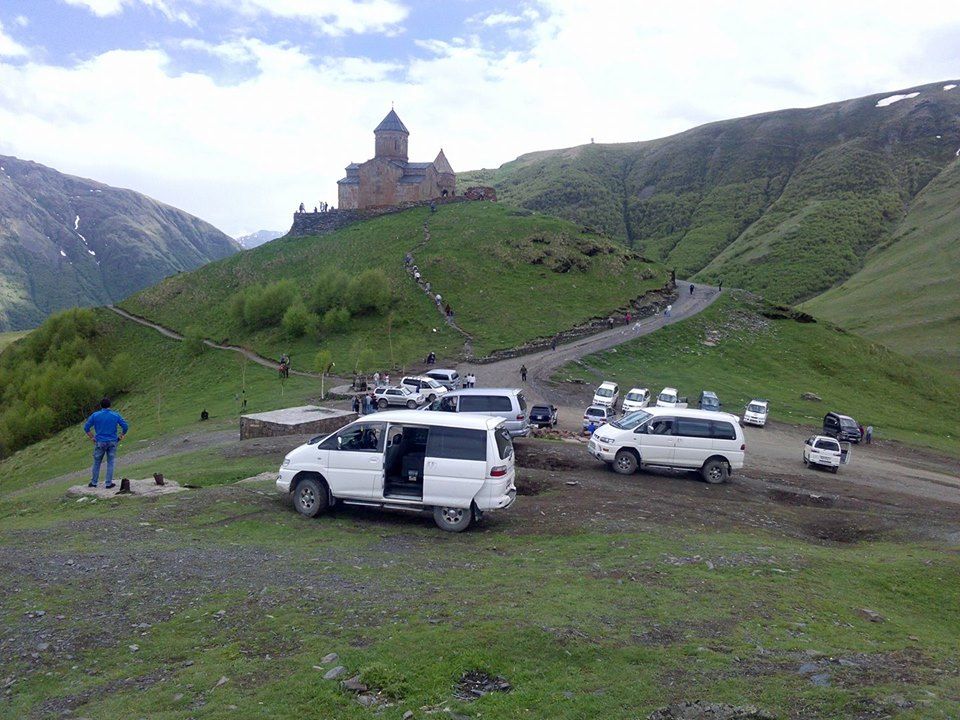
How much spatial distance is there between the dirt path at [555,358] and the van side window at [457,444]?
94.1 ft

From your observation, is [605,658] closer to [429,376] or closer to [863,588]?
[863,588]

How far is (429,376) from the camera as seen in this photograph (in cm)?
4250

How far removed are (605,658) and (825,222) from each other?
135 meters

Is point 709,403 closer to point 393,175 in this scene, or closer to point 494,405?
point 494,405

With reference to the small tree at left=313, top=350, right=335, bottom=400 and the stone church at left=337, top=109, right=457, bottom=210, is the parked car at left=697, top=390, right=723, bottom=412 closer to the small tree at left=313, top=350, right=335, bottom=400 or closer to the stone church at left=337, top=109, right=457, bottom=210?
the small tree at left=313, top=350, right=335, bottom=400

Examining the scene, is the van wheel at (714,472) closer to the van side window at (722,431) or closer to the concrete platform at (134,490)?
the van side window at (722,431)

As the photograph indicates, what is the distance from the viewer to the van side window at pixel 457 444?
13.2 meters

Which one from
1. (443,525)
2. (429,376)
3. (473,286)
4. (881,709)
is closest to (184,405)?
(429,376)

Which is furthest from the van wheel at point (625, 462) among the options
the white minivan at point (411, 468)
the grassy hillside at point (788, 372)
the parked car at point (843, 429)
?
the grassy hillside at point (788, 372)

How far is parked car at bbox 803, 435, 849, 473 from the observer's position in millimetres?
27781

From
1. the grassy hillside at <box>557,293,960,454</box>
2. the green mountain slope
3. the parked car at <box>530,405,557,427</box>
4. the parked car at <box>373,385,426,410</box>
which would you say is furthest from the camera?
the green mountain slope

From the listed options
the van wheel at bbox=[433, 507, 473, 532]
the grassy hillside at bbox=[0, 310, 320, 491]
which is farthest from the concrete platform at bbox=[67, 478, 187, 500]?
the van wheel at bbox=[433, 507, 473, 532]

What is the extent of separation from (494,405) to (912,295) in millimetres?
80431

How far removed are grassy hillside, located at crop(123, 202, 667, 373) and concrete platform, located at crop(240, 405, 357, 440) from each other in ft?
70.9
